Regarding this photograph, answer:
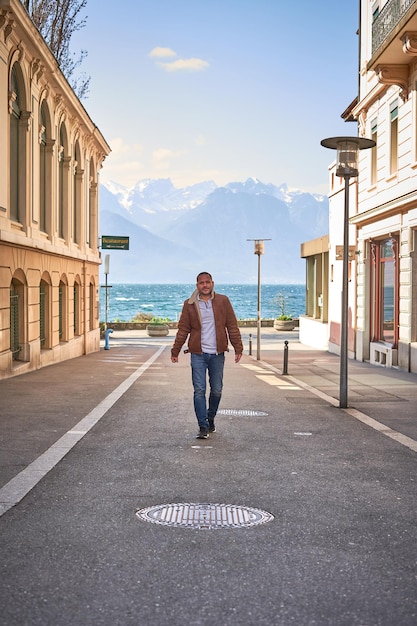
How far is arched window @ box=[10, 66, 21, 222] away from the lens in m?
19.4

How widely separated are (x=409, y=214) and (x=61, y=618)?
57.7 feet

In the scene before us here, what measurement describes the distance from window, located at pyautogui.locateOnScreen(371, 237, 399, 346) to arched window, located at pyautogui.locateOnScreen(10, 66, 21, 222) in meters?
9.46

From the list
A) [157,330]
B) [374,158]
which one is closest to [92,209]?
[374,158]

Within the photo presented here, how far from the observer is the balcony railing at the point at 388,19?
1855 cm

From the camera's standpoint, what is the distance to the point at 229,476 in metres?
7.11

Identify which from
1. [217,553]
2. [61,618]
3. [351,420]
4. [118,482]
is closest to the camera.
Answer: [61,618]

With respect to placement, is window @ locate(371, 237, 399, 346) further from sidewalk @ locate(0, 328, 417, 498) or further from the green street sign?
the green street sign

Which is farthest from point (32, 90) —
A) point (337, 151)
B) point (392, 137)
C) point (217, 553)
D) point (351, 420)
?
point (217, 553)

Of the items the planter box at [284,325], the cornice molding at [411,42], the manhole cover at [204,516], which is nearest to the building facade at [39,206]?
the cornice molding at [411,42]

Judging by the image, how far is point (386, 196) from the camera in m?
22.7

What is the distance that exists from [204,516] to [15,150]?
15.5 meters

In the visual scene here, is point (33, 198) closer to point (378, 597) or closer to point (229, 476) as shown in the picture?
point (229, 476)

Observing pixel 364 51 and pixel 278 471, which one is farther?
pixel 364 51

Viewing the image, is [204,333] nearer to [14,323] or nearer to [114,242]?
[14,323]
